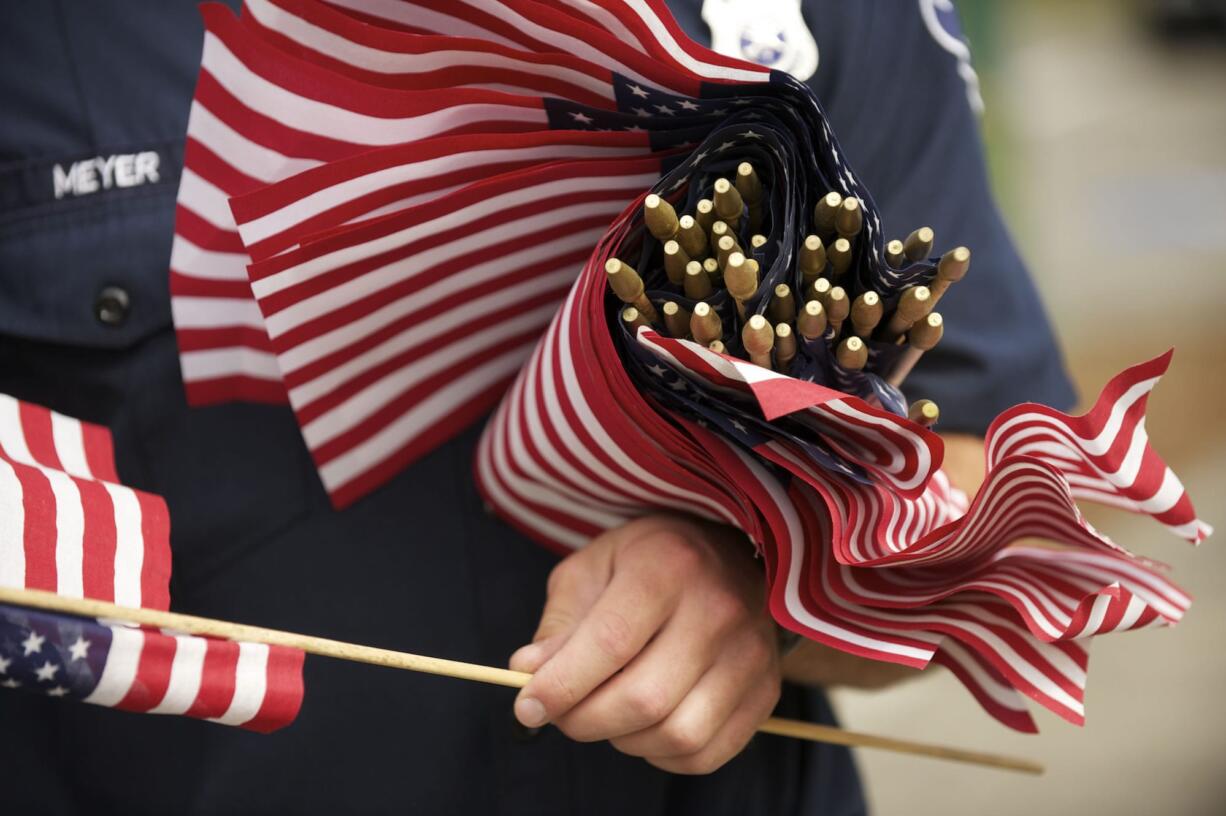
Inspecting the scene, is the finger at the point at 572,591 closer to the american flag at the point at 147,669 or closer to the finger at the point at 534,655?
the finger at the point at 534,655

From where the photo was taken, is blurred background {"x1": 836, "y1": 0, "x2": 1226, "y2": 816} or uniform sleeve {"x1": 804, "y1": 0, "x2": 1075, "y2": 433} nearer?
uniform sleeve {"x1": 804, "y1": 0, "x2": 1075, "y2": 433}

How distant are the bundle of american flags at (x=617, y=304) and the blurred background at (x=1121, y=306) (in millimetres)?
1818

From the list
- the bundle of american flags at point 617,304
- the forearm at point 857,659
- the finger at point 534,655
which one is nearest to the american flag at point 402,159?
the bundle of american flags at point 617,304

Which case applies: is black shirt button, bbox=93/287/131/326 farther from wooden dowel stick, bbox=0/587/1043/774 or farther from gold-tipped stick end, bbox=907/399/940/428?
gold-tipped stick end, bbox=907/399/940/428

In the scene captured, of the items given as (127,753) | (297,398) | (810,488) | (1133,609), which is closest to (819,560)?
(810,488)

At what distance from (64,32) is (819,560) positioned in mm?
609

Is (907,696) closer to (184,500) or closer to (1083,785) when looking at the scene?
(1083,785)

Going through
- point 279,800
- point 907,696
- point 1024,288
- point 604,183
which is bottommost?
point 907,696

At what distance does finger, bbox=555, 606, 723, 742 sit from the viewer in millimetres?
651

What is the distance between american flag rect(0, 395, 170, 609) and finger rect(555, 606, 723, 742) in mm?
237

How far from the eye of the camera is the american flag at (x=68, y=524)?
598 millimetres

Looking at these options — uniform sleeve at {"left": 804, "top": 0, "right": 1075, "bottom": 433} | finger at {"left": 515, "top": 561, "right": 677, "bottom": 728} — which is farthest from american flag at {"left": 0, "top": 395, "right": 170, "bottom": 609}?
uniform sleeve at {"left": 804, "top": 0, "right": 1075, "bottom": 433}

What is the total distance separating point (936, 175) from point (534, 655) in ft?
1.55

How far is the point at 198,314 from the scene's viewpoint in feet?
2.54
